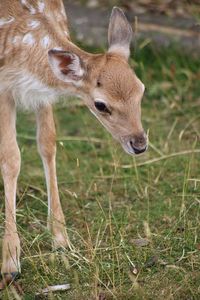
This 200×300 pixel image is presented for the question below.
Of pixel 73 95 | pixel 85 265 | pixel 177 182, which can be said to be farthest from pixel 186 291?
pixel 177 182

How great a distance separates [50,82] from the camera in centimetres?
543

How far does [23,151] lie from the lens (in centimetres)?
707

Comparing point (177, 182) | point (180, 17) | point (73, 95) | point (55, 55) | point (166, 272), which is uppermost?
point (55, 55)

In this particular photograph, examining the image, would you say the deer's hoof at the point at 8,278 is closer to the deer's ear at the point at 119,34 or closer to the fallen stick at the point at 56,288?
the fallen stick at the point at 56,288

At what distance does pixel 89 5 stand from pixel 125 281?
17.5ft

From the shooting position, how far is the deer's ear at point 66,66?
5.11 m

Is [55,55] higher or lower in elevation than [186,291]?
higher

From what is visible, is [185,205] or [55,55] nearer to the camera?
[55,55]

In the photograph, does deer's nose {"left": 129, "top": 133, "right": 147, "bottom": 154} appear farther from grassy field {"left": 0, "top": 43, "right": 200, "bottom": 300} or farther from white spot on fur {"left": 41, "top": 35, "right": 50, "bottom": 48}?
white spot on fur {"left": 41, "top": 35, "right": 50, "bottom": 48}

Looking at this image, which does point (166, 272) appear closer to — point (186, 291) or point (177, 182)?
point (186, 291)

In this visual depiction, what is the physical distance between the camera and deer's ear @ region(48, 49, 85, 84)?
16.8ft

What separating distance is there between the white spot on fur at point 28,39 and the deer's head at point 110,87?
0.30 meters

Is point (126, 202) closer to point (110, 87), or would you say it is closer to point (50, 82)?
point (50, 82)

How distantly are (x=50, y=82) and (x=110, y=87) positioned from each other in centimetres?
54
